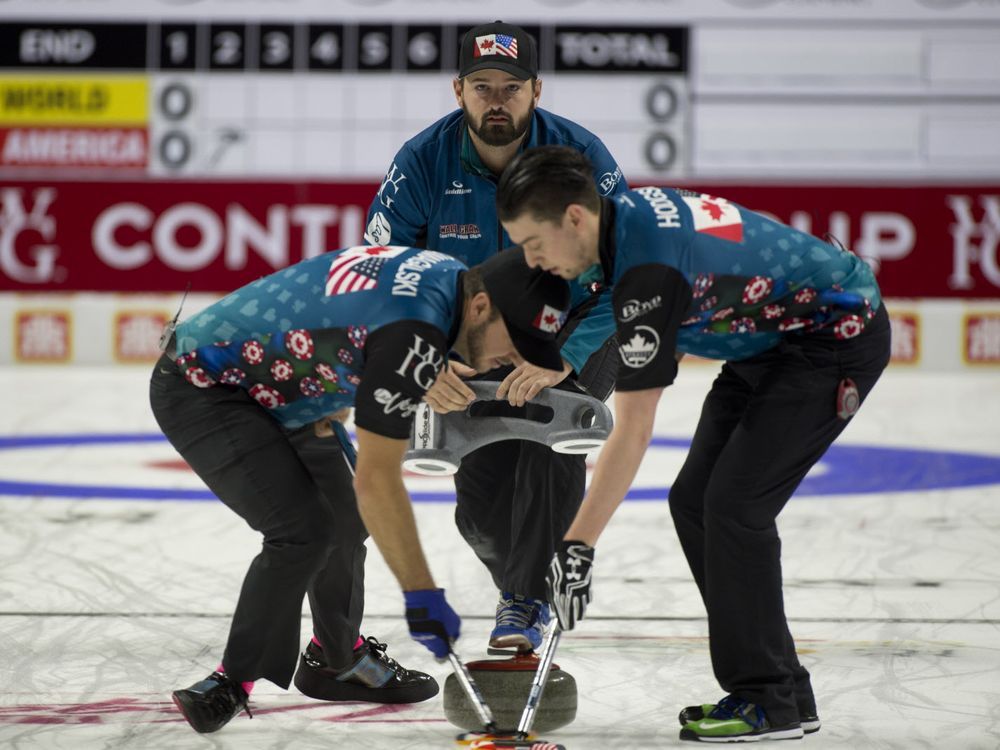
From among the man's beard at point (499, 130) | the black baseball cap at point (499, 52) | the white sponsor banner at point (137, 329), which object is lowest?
the white sponsor banner at point (137, 329)

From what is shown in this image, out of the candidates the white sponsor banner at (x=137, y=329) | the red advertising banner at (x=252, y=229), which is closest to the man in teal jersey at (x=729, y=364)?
the white sponsor banner at (x=137, y=329)

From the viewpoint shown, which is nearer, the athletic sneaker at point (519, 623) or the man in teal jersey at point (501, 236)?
the athletic sneaker at point (519, 623)

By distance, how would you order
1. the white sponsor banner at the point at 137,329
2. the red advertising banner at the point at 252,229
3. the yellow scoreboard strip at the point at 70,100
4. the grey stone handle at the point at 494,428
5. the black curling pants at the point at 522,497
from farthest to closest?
the yellow scoreboard strip at the point at 70,100
the red advertising banner at the point at 252,229
the white sponsor banner at the point at 137,329
the black curling pants at the point at 522,497
the grey stone handle at the point at 494,428

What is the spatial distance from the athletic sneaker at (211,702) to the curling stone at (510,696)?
0.55 meters

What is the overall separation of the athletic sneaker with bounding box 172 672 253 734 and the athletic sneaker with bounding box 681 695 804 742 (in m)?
1.15

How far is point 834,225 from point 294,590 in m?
9.40

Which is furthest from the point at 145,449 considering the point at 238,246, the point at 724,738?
the point at 724,738

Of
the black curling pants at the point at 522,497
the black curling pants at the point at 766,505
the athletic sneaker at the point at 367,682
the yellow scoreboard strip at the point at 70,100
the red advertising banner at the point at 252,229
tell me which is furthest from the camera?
the yellow scoreboard strip at the point at 70,100

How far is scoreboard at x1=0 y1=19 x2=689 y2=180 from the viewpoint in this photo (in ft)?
40.0

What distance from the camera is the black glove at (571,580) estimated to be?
10.7ft

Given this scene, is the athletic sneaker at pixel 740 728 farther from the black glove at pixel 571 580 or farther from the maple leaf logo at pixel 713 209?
the maple leaf logo at pixel 713 209

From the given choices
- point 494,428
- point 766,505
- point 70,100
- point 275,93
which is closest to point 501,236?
point 494,428

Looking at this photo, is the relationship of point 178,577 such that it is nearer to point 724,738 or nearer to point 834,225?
point 724,738

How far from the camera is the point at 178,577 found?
17.4 feet
